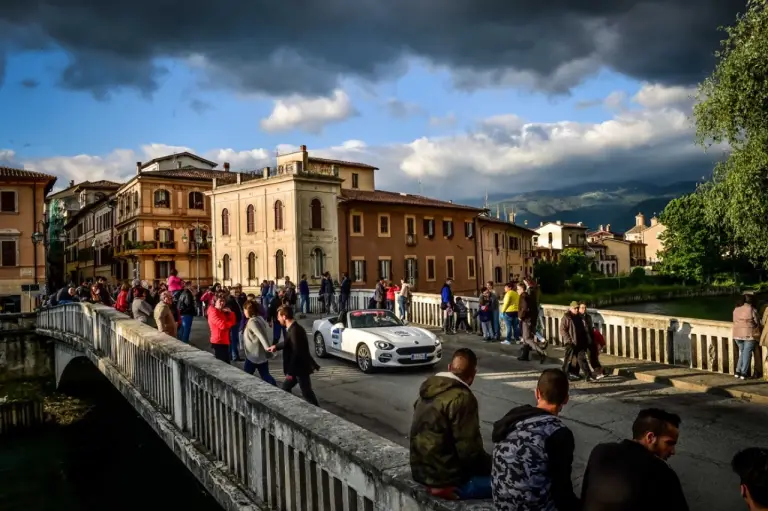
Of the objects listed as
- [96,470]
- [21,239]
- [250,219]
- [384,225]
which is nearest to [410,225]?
[384,225]

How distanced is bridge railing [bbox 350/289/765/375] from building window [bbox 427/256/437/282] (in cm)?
3032

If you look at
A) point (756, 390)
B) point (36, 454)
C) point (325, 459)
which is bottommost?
point (36, 454)

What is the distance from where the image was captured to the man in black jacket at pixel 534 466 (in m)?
3.16

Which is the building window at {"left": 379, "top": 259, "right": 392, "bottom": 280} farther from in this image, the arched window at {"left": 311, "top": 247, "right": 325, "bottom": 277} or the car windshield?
the car windshield

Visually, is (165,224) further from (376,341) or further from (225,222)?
(376,341)

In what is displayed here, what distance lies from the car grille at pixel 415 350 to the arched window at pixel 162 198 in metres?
42.7

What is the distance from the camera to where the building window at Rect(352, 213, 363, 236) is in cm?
4128

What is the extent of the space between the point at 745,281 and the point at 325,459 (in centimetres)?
7294

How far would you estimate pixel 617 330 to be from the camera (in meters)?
13.9

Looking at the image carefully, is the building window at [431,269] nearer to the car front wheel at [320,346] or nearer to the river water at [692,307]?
the river water at [692,307]

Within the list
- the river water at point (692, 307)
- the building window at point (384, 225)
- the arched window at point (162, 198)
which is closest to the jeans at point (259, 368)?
the building window at point (384, 225)

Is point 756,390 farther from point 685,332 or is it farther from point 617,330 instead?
point 617,330

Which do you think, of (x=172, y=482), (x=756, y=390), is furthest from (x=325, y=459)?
(x=172, y=482)

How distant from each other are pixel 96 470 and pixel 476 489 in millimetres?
A: 15910
